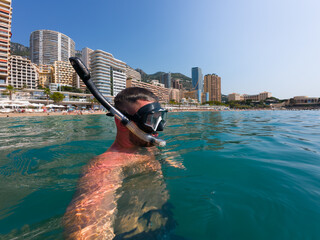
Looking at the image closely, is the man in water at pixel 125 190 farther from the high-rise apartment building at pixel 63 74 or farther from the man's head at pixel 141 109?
the high-rise apartment building at pixel 63 74

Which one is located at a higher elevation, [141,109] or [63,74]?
[63,74]

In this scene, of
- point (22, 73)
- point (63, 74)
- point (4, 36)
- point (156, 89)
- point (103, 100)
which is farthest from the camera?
point (156, 89)

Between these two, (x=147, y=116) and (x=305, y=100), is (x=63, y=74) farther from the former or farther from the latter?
(x=305, y=100)

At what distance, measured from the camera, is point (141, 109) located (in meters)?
2.15

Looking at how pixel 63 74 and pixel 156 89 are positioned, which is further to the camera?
pixel 156 89

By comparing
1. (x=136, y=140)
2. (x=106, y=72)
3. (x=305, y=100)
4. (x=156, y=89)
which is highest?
(x=106, y=72)

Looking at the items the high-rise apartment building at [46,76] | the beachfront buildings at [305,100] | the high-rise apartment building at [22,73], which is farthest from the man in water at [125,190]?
the beachfront buildings at [305,100]

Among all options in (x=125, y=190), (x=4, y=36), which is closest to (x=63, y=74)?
(x=4, y=36)

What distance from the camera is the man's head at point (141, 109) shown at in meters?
2.15

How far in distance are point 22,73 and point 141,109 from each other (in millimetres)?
138035

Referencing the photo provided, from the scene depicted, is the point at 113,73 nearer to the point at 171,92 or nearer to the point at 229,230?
the point at 171,92

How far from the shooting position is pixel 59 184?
211cm

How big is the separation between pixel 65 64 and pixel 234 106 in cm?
15099

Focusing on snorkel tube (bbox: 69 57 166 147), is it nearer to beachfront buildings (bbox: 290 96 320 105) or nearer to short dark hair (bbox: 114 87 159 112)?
short dark hair (bbox: 114 87 159 112)
